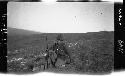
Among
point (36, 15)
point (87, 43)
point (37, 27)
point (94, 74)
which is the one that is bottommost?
point (94, 74)

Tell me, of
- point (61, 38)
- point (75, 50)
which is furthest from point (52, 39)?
point (75, 50)

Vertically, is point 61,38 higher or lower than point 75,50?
higher

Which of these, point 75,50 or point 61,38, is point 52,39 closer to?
point 61,38

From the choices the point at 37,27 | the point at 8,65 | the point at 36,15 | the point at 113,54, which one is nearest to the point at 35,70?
the point at 8,65

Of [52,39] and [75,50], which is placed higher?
[52,39]

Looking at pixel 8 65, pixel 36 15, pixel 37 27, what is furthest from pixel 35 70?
pixel 36 15

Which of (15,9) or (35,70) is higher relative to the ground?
(15,9)

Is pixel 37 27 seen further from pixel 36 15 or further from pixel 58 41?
pixel 58 41

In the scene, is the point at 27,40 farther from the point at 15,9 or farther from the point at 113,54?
the point at 113,54
